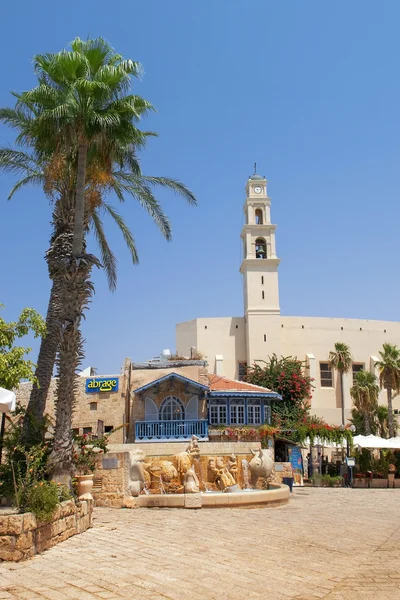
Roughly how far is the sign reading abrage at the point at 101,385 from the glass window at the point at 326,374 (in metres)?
24.1

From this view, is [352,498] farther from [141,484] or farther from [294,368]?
[294,368]

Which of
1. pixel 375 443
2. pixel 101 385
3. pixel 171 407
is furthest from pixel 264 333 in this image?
pixel 101 385

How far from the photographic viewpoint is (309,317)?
155 ft

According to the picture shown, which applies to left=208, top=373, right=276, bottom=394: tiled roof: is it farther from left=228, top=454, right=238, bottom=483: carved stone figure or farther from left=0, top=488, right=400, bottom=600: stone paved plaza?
left=0, top=488, right=400, bottom=600: stone paved plaza

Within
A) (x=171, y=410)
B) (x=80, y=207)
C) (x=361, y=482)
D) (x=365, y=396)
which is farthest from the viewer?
(x=365, y=396)

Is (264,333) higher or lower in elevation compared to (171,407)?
higher

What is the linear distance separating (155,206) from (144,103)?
4029mm

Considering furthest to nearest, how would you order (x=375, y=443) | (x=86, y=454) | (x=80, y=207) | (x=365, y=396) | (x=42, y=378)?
(x=365, y=396), (x=375, y=443), (x=42, y=378), (x=86, y=454), (x=80, y=207)

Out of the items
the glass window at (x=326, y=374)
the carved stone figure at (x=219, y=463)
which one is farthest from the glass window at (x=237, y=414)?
the glass window at (x=326, y=374)

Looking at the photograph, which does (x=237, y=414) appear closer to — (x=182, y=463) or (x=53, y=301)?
(x=182, y=463)

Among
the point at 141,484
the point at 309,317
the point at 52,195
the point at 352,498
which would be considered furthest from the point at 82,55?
the point at 309,317

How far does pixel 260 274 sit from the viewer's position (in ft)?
151

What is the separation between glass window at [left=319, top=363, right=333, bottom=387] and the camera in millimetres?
46531

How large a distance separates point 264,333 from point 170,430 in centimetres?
1984
